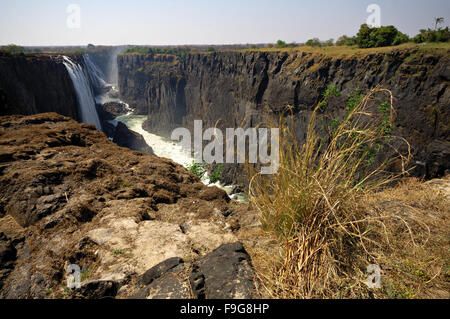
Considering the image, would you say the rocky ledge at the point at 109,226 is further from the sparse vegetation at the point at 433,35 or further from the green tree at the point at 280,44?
the green tree at the point at 280,44

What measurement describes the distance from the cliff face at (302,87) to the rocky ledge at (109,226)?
1691 mm

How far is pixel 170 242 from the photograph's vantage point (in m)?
3.47

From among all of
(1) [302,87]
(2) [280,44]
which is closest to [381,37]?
(1) [302,87]

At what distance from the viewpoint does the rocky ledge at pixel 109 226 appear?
2645mm

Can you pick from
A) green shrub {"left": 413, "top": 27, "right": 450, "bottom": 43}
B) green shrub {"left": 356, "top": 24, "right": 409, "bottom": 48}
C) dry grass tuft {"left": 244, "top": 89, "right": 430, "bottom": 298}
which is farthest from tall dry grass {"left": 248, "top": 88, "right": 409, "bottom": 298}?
green shrub {"left": 356, "top": 24, "right": 409, "bottom": 48}

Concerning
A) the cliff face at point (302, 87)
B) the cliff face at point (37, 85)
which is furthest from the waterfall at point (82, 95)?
the cliff face at point (302, 87)

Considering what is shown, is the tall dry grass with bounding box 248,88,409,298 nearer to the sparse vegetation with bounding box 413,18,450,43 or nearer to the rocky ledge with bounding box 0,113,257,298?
the rocky ledge with bounding box 0,113,257,298

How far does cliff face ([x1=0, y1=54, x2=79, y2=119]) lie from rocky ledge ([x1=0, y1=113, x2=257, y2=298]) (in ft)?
51.8

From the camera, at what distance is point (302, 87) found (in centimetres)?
2598

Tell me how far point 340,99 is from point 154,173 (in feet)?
69.1

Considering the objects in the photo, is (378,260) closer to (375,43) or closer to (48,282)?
(48,282)

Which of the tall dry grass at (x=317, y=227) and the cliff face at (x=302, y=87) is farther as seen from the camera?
the cliff face at (x=302, y=87)

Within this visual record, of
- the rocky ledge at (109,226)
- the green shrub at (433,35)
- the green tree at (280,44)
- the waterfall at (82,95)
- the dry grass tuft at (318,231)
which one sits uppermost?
the green tree at (280,44)

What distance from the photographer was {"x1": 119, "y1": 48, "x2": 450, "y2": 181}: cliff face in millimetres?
16641
